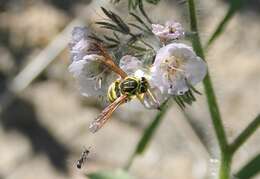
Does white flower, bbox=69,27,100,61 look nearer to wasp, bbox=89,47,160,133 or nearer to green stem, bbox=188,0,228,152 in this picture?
wasp, bbox=89,47,160,133

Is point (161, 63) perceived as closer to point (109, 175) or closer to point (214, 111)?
point (214, 111)

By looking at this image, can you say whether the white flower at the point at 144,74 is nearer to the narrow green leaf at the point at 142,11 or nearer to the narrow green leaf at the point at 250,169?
the narrow green leaf at the point at 142,11

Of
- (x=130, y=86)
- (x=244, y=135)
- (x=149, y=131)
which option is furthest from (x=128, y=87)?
(x=149, y=131)

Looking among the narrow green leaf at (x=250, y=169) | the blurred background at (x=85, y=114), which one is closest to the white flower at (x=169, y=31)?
the narrow green leaf at (x=250, y=169)

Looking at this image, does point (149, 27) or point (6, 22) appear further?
point (6, 22)

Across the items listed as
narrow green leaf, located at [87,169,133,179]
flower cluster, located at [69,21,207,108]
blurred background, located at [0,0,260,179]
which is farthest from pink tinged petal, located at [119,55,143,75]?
blurred background, located at [0,0,260,179]

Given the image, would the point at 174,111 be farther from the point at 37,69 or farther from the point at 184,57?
the point at 184,57

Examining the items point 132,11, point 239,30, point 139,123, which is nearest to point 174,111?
point 139,123
